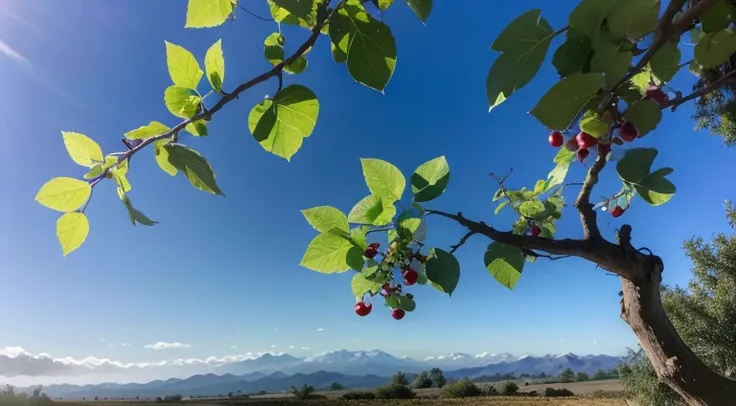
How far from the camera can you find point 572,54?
31 centimetres

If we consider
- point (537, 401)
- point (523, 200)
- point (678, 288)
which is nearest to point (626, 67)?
point (523, 200)

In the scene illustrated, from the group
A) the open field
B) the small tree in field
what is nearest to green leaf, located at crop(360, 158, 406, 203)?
the small tree in field

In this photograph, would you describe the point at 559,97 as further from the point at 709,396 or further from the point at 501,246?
the point at 709,396

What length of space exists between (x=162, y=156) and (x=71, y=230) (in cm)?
9

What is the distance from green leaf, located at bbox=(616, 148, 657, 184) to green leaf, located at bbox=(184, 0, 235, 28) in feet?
1.19

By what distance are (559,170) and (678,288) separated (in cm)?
611

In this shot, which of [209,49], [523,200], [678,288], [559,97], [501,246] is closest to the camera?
[559,97]

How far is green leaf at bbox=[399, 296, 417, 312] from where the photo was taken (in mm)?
563

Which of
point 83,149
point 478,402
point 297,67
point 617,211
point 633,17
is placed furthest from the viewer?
point 478,402

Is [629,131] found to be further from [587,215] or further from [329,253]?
[587,215]

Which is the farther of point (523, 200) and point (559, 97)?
point (523, 200)

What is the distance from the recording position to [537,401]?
9.91 m

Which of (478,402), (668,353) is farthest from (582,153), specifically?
(478,402)

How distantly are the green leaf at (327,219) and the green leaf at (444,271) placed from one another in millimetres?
85
